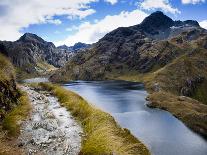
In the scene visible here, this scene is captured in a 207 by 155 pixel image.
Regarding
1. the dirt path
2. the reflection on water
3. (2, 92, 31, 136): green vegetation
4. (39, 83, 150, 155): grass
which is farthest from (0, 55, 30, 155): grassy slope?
the reflection on water

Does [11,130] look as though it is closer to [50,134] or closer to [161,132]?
[50,134]

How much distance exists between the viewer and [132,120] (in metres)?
99.6

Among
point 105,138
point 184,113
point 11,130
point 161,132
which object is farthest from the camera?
point 184,113

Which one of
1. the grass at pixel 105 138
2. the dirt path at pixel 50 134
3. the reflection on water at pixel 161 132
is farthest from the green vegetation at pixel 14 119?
the reflection on water at pixel 161 132

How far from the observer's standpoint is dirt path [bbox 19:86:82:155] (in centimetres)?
4606

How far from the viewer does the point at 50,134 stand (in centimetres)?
5406

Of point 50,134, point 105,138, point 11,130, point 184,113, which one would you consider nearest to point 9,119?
point 11,130

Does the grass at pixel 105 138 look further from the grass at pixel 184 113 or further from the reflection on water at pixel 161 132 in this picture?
the grass at pixel 184 113

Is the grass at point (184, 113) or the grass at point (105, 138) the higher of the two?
the grass at point (105, 138)

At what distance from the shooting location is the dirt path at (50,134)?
46.1 meters

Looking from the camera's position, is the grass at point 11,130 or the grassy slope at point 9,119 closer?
the grass at point 11,130

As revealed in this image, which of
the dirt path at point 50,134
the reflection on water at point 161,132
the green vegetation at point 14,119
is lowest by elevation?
the reflection on water at point 161,132

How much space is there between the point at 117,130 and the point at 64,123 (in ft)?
52.5

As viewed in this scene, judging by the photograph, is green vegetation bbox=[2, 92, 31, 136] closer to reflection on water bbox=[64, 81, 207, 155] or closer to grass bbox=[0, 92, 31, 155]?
grass bbox=[0, 92, 31, 155]
